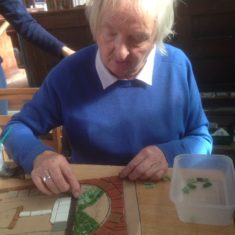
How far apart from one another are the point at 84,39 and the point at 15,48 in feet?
3.56

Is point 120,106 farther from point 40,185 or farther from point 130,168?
point 40,185

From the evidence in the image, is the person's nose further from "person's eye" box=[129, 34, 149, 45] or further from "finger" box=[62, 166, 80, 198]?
"finger" box=[62, 166, 80, 198]

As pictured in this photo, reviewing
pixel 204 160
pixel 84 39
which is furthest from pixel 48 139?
pixel 84 39

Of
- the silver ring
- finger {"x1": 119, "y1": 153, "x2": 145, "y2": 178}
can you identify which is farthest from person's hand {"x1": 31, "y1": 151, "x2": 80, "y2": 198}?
finger {"x1": 119, "y1": 153, "x2": 145, "y2": 178}

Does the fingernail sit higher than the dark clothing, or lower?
lower

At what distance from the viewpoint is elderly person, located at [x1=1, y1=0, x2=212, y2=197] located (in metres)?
0.96

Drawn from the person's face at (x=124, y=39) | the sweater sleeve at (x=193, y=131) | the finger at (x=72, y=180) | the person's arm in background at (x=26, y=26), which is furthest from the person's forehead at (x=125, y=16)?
the person's arm in background at (x=26, y=26)

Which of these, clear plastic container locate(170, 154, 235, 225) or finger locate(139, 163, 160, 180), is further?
finger locate(139, 163, 160, 180)

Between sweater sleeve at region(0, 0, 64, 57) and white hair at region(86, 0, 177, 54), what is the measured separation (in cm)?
65

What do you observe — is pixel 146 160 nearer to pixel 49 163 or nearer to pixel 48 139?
pixel 49 163

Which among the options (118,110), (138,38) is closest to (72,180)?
(118,110)

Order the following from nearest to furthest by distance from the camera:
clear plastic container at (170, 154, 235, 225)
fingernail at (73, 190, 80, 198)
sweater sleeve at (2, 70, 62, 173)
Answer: clear plastic container at (170, 154, 235, 225), fingernail at (73, 190, 80, 198), sweater sleeve at (2, 70, 62, 173)

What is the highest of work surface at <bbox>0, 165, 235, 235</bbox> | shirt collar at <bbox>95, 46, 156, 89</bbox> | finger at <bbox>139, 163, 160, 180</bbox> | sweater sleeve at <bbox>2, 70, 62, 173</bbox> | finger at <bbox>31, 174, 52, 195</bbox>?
shirt collar at <bbox>95, 46, 156, 89</bbox>

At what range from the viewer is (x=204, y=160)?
0.83 metres
